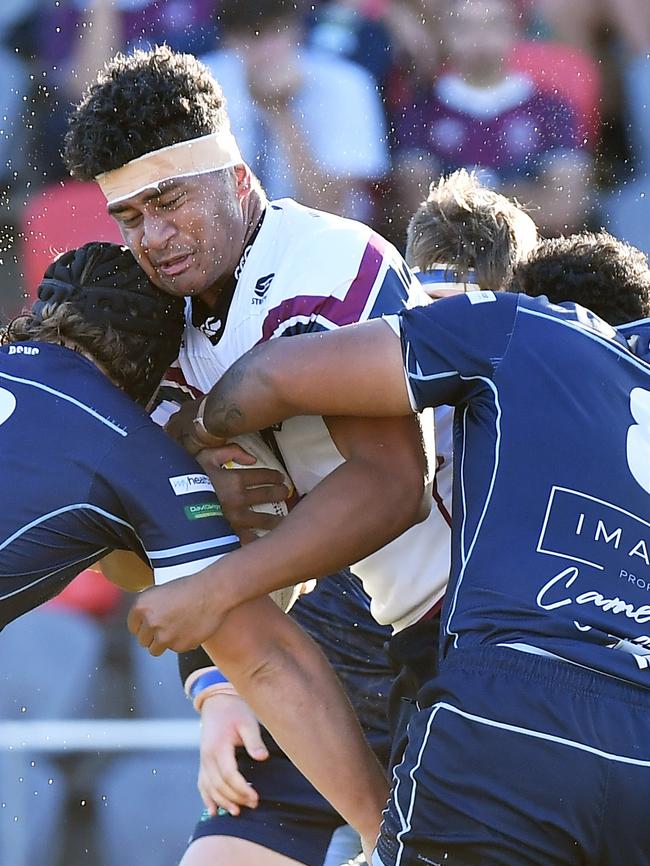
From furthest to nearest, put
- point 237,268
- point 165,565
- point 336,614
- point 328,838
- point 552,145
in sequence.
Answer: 1. point 552,145
2. point 336,614
3. point 328,838
4. point 237,268
5. point 165,565

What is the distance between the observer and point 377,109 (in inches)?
220

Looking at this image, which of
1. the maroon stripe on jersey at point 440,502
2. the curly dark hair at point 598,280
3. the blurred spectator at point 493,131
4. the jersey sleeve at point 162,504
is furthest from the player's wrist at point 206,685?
the blurred spectator at point 493,131

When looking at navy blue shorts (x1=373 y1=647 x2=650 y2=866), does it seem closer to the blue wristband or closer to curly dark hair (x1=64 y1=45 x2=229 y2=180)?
curly dark hair (x1=64 y1=45 x2=229 y2=180)

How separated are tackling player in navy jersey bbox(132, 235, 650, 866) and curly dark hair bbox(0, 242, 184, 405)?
695mm

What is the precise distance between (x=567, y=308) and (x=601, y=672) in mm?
584

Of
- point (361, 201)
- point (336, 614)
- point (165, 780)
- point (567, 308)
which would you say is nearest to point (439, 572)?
point (336, 614)

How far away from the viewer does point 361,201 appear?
18.0 feet

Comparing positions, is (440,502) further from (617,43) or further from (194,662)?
(617,43)

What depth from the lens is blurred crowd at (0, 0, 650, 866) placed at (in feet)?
17.8

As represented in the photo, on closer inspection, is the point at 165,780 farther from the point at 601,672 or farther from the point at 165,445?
the point at 601,672

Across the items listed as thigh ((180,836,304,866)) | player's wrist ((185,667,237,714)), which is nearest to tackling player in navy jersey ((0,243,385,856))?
thigh ((180,836,304,866))

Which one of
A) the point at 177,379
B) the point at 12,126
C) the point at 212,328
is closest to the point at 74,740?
the point at 177,379

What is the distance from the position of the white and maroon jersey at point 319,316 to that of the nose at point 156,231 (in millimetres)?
160

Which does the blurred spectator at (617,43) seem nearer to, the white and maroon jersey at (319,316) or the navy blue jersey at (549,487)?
the white and maroon jersey at (319,316)
